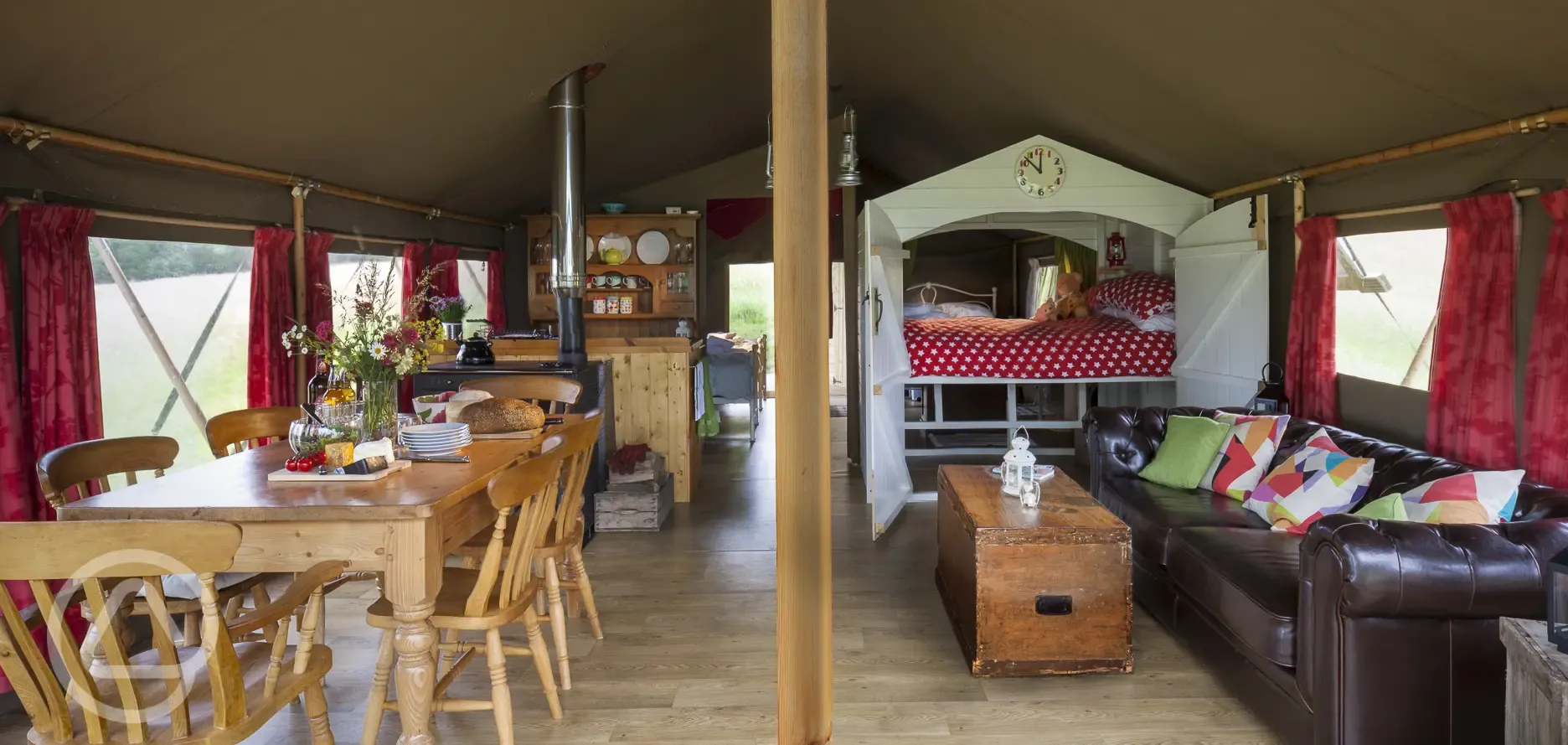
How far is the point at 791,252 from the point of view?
1680 mm

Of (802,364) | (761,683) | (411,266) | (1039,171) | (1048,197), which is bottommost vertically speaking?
(761,683)

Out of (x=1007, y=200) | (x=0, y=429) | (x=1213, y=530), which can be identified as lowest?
(x=1213, y=530)

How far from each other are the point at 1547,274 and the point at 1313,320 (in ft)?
4.22

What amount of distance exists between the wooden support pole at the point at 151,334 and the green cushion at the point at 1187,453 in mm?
3743

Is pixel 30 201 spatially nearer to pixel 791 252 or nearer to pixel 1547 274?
pixel 791 252

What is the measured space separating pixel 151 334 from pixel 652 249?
187 inches

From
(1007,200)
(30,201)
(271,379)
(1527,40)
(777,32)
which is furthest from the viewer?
(1007,200)

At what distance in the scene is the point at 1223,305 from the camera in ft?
15.9

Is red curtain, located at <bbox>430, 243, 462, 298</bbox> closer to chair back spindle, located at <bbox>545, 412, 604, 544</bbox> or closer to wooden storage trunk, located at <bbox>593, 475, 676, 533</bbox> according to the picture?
wooden storage trunk, located at <bbox>593, 475, 676, 533</bbox>

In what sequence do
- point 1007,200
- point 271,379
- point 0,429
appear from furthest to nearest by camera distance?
point 1007,200 < point 271,379 < point 0,429

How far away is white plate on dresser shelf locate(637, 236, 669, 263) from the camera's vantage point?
830cm

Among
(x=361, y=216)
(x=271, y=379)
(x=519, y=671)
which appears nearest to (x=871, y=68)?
(x=361, y=216)

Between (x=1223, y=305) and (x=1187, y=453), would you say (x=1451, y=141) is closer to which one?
(x=1187, y=453)

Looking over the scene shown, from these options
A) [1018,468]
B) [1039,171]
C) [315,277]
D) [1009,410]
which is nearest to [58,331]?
[315,277]
